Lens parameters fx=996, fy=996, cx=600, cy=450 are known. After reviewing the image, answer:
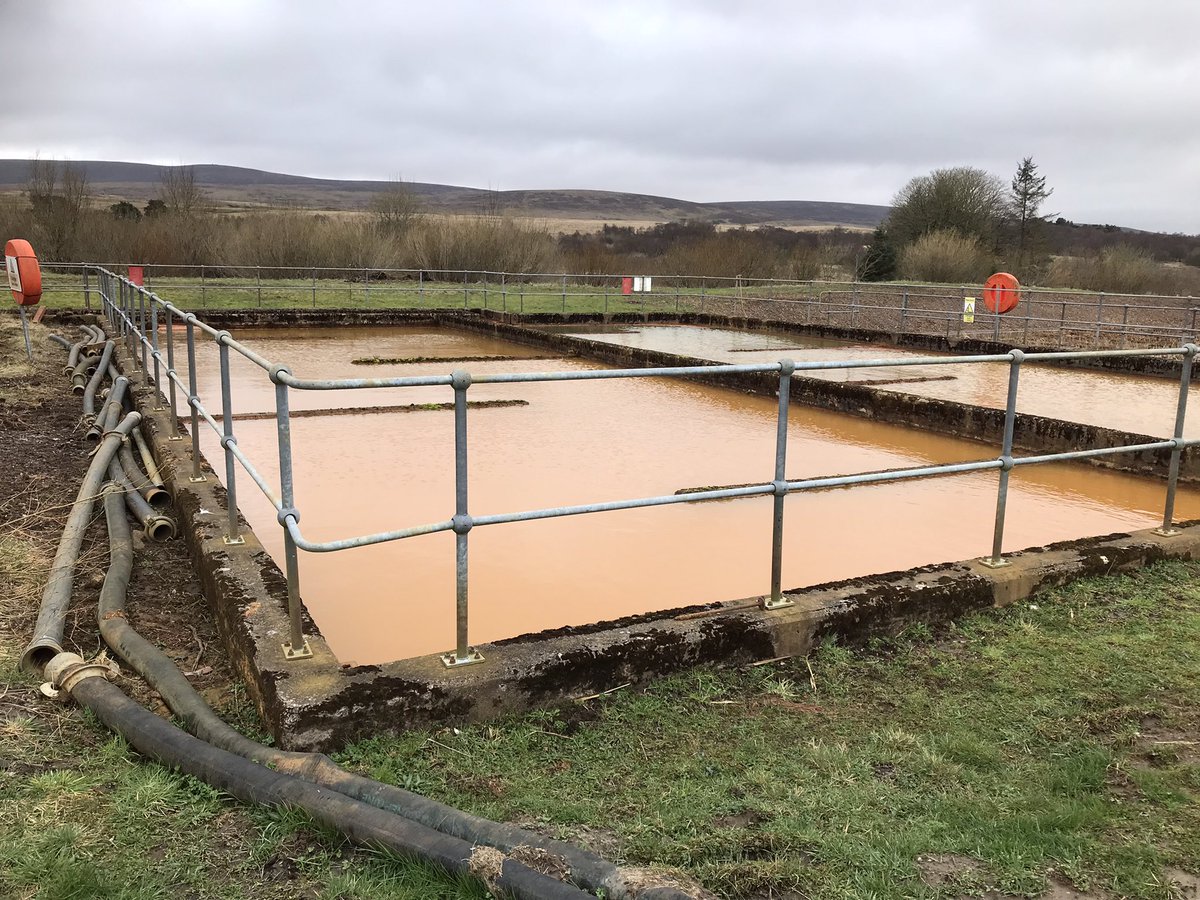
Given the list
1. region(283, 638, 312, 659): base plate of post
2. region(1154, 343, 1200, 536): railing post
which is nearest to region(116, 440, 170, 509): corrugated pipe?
region(283, 638, 312, 659): base plate of post

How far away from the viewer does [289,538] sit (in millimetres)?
3100

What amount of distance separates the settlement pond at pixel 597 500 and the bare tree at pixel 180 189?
30.7 metres

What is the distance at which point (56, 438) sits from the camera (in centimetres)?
783

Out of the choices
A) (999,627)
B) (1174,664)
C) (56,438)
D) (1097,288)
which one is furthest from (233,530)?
(1097,288)

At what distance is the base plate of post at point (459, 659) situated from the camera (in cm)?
318

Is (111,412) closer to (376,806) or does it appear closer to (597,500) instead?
(597,500)

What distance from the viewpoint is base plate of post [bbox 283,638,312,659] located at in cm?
318

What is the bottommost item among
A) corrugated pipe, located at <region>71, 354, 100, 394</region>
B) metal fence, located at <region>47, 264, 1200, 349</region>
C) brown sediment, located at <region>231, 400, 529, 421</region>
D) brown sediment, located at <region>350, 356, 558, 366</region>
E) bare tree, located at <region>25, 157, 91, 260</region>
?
brown sediment, located at <region>231, 400, 529, 421</region>

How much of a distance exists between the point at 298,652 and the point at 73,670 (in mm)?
754

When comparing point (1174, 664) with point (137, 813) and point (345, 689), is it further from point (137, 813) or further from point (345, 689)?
point (137, 813)

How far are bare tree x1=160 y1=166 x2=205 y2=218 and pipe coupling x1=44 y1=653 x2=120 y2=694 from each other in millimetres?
38400

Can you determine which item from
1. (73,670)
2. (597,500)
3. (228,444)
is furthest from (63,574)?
(597,500)

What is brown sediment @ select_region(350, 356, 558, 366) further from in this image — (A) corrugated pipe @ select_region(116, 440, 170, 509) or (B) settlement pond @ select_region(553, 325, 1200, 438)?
(A) corrugated pipe @ select_region(116, 440, 170, 509)

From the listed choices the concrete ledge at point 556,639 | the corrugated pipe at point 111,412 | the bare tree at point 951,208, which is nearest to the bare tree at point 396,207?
the bare tree at point 951,208
